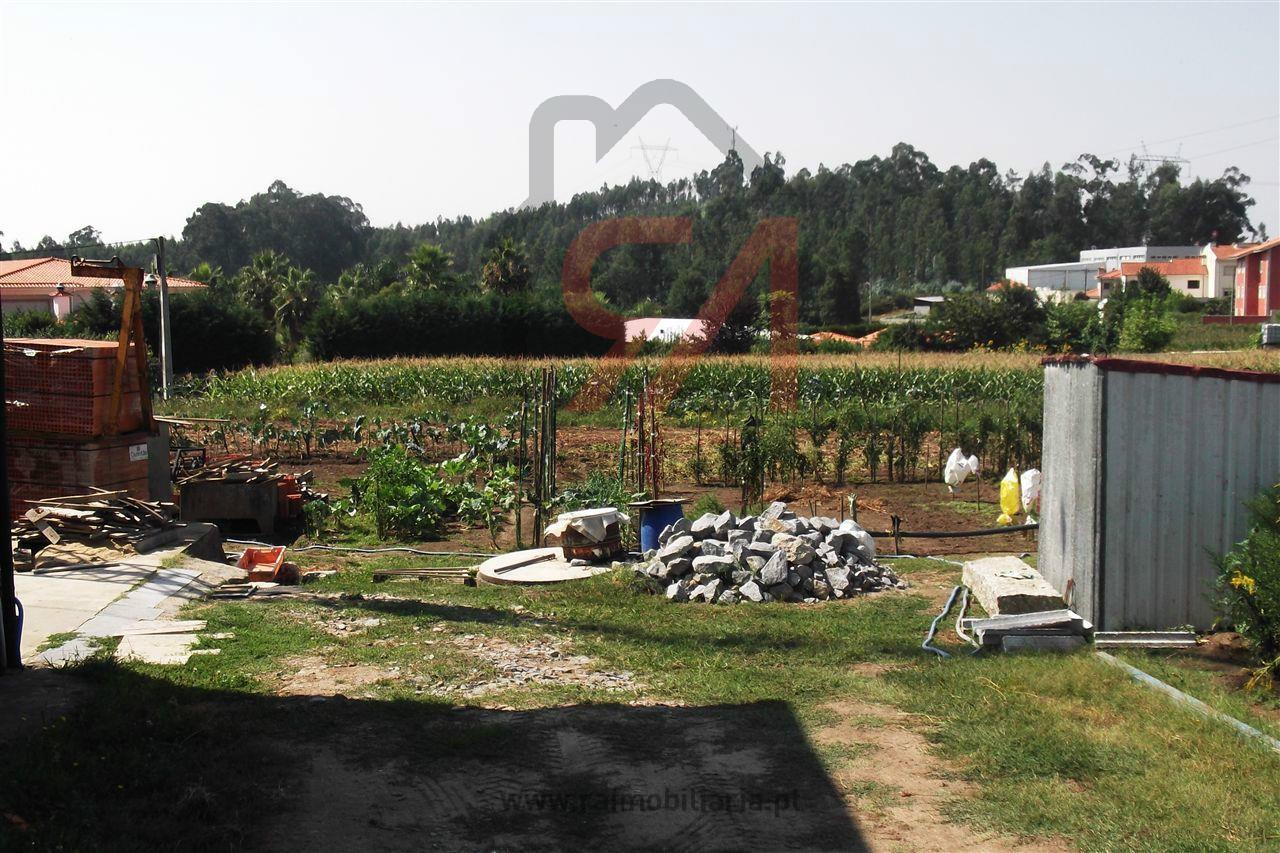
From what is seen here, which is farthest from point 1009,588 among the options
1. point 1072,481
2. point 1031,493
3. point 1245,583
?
point 1031,493

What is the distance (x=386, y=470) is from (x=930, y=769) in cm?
1003

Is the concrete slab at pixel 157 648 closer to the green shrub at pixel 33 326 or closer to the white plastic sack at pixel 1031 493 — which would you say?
the white plastic sack at pixel 1031 493

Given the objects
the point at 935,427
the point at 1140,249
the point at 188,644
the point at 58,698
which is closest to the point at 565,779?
the point at 58,698

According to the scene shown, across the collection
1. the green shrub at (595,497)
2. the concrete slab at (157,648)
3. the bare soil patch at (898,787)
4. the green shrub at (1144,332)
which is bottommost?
the bare soil patch at (898,787)

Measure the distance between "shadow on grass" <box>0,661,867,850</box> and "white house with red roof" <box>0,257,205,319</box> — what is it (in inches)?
1744

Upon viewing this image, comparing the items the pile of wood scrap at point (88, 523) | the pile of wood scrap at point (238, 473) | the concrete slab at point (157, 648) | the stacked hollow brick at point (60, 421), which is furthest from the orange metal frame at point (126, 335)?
the concrete slab at point (157, 648)

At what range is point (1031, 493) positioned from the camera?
1283cm

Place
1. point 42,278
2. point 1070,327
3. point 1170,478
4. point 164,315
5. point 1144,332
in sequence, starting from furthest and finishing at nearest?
point 42,278 < point 1070,327 < point 1144,332 < point 164,315 < point 1170,478

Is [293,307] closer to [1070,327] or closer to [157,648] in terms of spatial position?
[1070,327]

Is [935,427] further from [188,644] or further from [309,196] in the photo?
[309,196]

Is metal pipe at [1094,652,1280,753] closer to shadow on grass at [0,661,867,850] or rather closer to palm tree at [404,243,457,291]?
shadow on grass at [0,661,867,850]

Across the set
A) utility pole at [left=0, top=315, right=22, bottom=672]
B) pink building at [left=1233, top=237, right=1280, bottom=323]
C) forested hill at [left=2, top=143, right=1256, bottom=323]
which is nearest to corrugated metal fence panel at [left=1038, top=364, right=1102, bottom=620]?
utility pole at [left=0, top=315, right=22, bottom=672]

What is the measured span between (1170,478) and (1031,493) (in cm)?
485

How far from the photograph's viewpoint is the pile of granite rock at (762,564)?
9.81 metres
